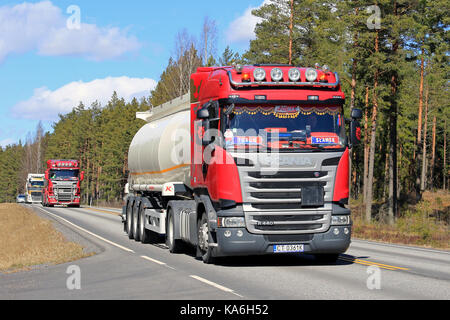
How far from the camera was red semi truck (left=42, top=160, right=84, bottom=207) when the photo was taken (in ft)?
184

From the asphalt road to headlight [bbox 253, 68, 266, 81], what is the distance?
3.89 metres

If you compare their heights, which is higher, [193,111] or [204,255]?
[193,111]

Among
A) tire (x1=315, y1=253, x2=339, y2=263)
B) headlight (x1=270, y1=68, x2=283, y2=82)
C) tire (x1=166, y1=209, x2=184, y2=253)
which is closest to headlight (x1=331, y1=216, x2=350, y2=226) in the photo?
tire (x1=315, y1=253, x2=339, y2=263)

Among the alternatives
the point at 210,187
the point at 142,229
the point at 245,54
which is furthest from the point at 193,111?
the point at 245,54

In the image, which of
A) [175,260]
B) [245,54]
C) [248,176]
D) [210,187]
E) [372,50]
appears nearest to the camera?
[248,176]

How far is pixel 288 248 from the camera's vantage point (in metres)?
12.2

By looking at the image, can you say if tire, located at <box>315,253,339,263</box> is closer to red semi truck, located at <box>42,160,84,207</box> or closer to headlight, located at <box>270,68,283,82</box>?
headlight, located at <box>270,68,283,82</box>

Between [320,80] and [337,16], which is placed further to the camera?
[337,16]

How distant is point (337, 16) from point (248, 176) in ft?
101

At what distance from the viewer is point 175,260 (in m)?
14.6

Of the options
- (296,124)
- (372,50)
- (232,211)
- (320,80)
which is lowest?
(232,211)

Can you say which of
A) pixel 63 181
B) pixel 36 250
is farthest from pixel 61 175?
pixel 36 250

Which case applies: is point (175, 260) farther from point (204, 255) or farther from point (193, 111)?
point (193, 111)

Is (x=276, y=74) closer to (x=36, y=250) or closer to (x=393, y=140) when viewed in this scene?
(x=36, y=250)
